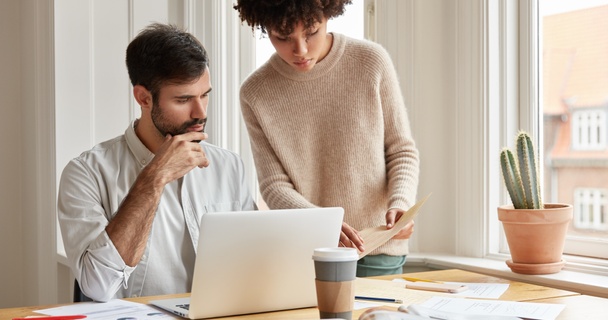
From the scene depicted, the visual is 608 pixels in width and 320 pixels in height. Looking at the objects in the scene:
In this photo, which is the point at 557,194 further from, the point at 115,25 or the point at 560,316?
the point at 115,25

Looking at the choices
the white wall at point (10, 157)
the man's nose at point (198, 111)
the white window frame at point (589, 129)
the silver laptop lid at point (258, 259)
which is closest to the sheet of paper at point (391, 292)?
the silver laptop lid at point (258, 259)

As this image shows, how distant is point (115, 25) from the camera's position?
3207 millimetres

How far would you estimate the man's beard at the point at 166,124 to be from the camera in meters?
1.90

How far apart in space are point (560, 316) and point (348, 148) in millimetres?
803

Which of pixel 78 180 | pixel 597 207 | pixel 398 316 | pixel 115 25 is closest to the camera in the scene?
pixel 398 316

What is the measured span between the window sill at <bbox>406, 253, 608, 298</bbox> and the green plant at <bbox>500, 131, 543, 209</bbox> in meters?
0.21

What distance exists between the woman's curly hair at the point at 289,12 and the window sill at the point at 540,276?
902 mm

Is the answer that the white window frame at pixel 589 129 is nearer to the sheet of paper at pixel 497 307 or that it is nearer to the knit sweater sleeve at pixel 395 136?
the knit sweater sleeve at pixel 395 136

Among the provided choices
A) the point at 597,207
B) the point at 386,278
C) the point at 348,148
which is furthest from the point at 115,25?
the point at 597,207

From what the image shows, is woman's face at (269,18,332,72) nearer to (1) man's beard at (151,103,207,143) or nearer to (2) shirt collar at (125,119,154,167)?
(1) man's beard at (151,103,207,143)

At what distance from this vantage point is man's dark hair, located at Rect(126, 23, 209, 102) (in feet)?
6.24

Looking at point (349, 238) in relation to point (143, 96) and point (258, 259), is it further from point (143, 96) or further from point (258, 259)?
point (143, 96)

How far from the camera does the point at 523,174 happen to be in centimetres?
191

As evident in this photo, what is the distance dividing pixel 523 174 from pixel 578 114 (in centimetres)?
47
